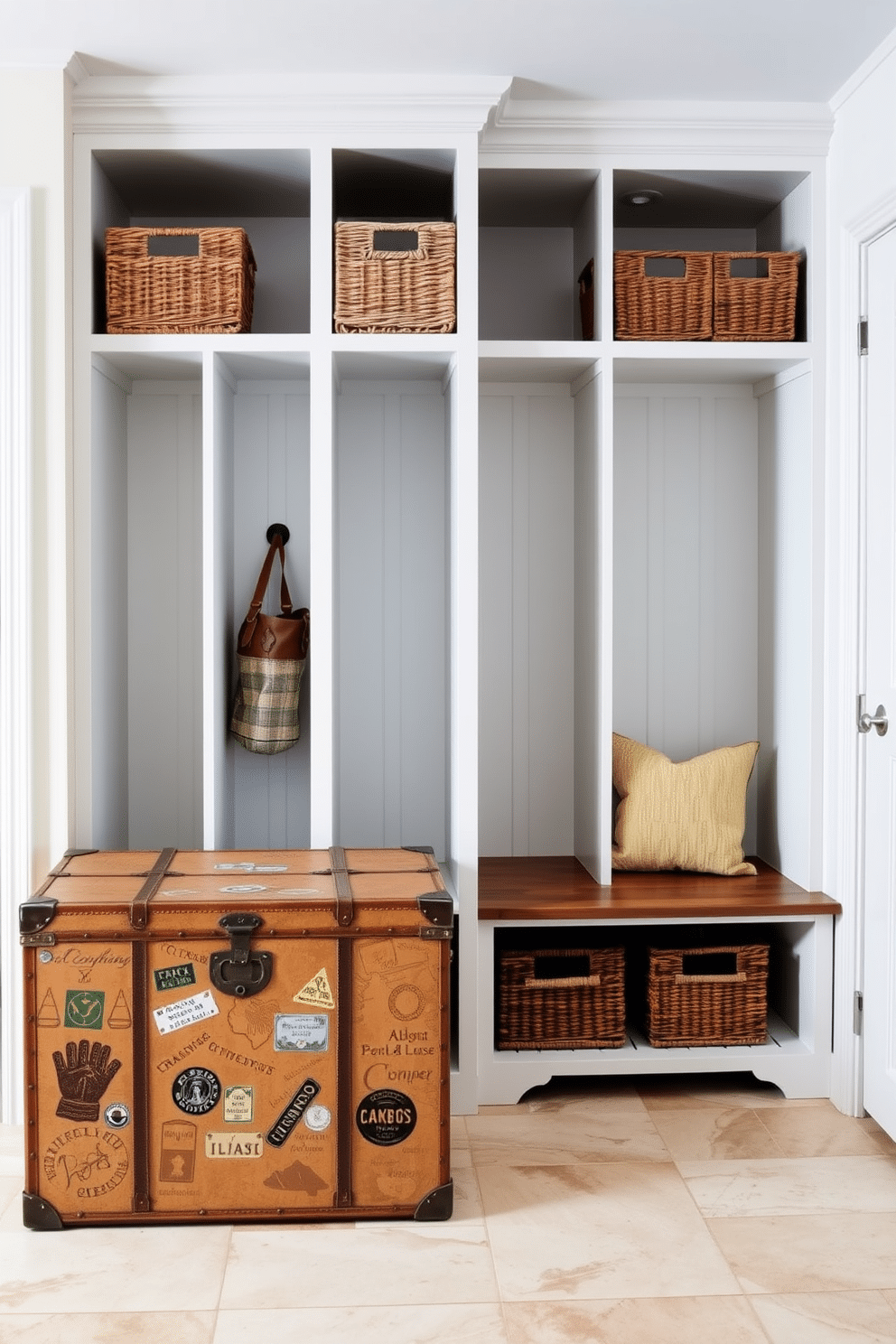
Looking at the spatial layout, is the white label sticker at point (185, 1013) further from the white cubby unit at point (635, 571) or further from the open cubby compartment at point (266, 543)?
the white cubby unit at point (635, 571)

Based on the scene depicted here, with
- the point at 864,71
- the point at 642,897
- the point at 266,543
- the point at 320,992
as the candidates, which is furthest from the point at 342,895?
the point at 864,71

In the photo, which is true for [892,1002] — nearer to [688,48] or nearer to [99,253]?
[688,48]

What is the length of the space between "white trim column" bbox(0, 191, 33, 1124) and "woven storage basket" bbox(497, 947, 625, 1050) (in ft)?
4.02

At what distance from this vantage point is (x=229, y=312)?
294cm

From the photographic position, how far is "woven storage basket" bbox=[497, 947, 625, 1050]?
10.2 ft

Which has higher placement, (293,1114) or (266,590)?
(266,590)

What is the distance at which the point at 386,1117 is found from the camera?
2.49m

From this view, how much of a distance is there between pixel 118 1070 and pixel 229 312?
1778 millimetres

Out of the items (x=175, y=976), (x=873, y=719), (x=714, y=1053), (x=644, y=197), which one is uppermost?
A: (x=644, y=197)

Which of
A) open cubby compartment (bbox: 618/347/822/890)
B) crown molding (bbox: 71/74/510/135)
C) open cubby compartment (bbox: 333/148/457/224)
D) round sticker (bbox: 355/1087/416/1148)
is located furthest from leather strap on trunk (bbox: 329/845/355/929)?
crown molding (bbox: 71/74/510/135)

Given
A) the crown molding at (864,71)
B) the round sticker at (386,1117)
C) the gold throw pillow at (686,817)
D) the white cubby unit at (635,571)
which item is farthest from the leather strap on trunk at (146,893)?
the crown molding at (864,71)

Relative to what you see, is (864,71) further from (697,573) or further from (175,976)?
(175,976)

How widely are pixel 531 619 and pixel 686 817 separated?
738mm

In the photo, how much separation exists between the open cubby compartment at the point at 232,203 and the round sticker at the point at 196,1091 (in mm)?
1861
